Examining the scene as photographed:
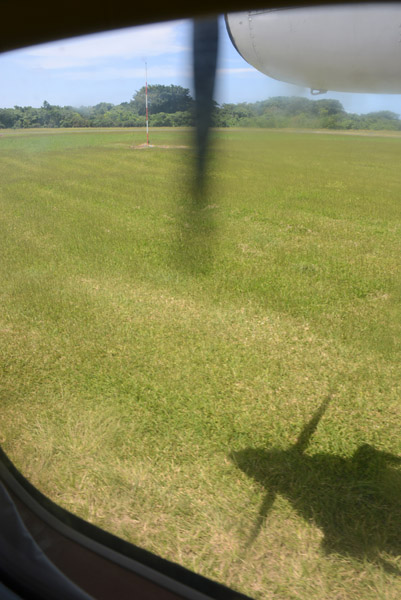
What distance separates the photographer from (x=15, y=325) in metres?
3.65

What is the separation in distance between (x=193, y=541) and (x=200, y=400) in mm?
962

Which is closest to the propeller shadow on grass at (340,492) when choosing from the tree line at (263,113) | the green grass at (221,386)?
the green grass at (221,386)

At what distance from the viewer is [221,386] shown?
110 inches

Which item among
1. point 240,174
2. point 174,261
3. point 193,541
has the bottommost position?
point 193,541

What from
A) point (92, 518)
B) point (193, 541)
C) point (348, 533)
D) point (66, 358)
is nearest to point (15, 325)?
point (66, 358)

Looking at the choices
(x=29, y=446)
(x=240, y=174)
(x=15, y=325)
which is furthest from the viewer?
(x=240, y=174)

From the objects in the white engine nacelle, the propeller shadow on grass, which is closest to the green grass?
the propeller shadow on grass

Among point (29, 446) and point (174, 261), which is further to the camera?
point (174, 261)

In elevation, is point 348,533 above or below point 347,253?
below

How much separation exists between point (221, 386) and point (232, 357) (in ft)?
1.23

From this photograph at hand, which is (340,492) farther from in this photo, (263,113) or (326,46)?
(326,46)

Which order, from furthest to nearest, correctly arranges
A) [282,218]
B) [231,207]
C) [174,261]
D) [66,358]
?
[231,207], [282,218], [174,261], [66,358]

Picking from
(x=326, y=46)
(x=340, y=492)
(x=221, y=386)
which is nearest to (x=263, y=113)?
(x=326, y=46)

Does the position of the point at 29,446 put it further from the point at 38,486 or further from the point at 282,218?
the point at 282,218
